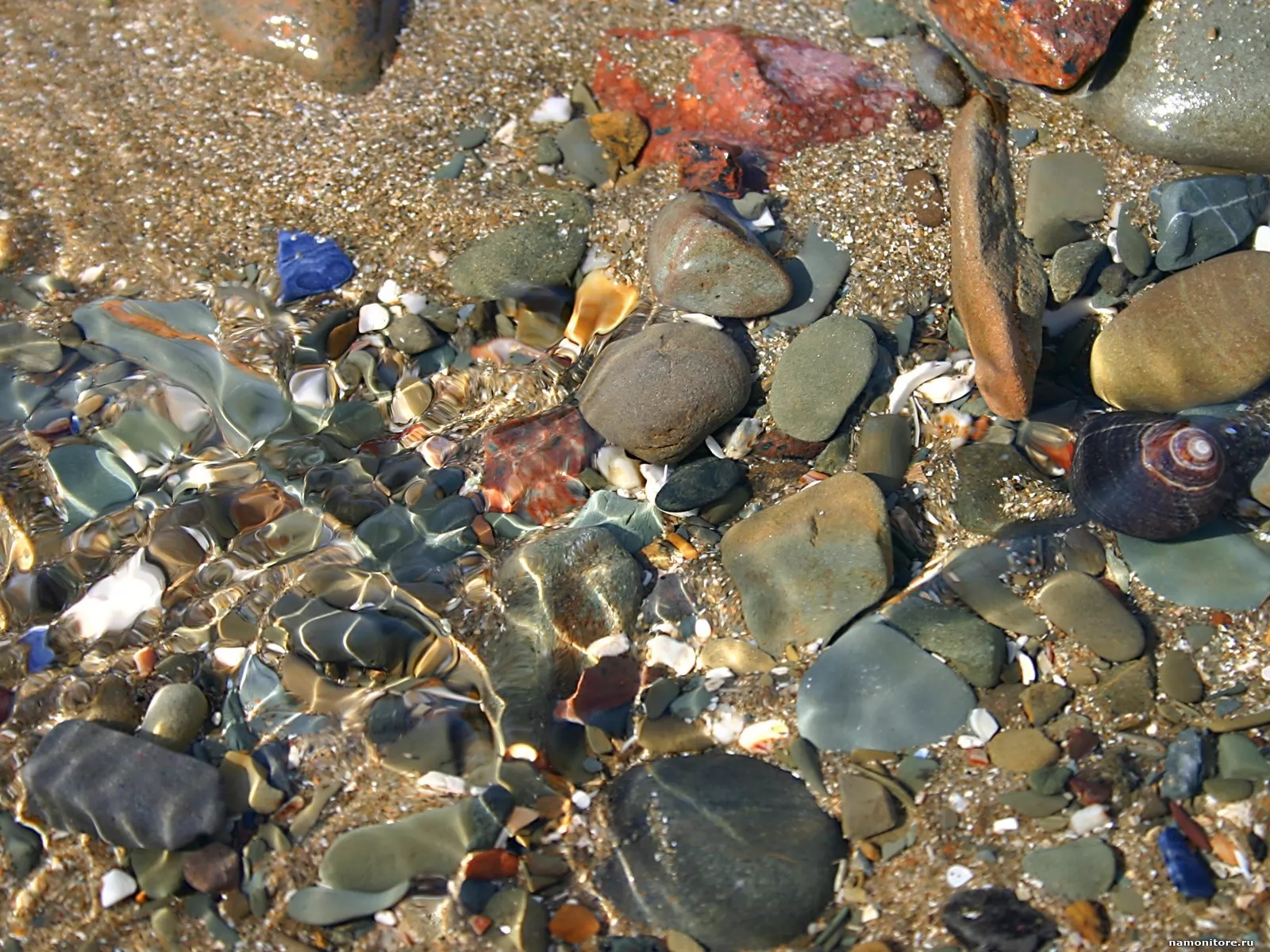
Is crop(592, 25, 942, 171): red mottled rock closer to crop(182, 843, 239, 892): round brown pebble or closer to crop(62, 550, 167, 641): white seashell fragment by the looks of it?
crop(62, 550, 167, 641): white seashell fragment

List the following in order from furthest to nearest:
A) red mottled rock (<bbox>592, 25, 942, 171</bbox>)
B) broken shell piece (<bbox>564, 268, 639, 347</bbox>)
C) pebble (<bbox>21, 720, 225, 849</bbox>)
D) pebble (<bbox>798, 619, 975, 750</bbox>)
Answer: red mottled rock (<bbox>592, 25, 942, 171</bbox>) < broken shell piece (<bbox>564, 268, 639, 347</bbox>) < pebble (<bbox>798, 619, 975, 750</bbox>) < pebble (<bbox>21, 720, 225, 849</bbox>)

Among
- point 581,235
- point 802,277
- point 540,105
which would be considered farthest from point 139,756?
point 540,105

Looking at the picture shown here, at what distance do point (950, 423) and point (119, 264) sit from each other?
9.68 feet

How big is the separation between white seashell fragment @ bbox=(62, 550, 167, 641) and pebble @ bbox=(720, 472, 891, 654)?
1720 millimetres

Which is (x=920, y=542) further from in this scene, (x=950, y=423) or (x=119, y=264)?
(x=119, y=264)

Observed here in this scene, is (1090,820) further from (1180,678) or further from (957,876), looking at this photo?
(1180,678)

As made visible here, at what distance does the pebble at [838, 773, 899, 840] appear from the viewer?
92.0 inches

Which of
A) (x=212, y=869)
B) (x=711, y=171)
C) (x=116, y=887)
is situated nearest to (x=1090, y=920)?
(x=212, y=869)

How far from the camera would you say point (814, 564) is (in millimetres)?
2666

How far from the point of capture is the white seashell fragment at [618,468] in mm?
2969

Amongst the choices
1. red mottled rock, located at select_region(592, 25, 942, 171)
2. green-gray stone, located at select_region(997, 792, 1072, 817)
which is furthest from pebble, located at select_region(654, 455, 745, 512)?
red mottled rock, located at select_region(592, 25, 942, 171)

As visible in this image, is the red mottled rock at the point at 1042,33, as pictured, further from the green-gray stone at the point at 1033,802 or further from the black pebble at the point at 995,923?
the black pebble at the point at 995,923

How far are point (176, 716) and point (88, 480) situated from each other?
915 mm

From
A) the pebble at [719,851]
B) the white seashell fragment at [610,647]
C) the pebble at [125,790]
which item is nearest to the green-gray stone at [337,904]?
the pebble at [125,790]
